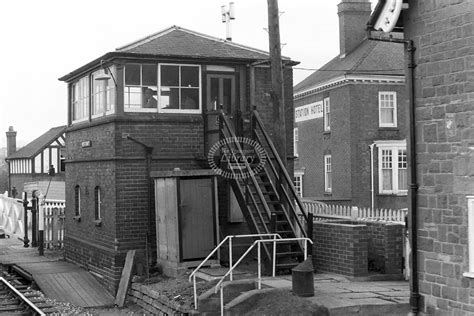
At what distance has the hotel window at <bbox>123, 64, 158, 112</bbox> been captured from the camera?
17.2 meters

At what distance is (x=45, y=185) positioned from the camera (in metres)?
37.0

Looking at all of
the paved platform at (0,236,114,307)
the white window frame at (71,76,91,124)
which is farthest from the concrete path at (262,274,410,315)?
the white window frame at (71,76,91,124)

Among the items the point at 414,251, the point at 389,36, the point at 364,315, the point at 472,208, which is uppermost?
the point at 389,36

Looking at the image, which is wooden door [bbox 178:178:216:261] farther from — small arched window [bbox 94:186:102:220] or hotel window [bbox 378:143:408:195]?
Answer: hotel window [bbox 378:143:408:195]

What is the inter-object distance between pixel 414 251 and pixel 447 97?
7.69ft

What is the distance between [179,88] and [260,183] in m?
3.50

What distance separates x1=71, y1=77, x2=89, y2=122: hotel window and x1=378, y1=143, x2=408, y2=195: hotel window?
1469 centimetres

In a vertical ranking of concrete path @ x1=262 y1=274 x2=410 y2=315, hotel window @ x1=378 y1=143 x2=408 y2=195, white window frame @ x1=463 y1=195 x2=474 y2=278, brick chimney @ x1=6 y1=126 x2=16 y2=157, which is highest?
brick chimney @ x1=6 y1=126 x2=16 y2=157

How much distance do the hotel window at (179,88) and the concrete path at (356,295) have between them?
5757 millimetres

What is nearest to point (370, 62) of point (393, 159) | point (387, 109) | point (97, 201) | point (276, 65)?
point (387, 109)

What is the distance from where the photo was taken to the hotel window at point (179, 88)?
17547 millimetres

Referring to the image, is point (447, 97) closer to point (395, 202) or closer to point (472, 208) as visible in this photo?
point (472, 208)

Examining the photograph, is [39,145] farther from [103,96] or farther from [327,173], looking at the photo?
[103,96]

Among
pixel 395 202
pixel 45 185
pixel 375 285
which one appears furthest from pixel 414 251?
pixel 45 185
